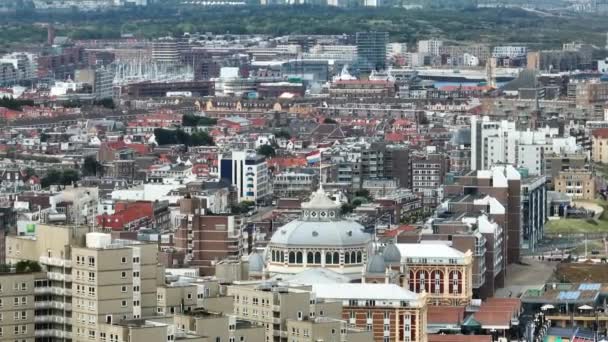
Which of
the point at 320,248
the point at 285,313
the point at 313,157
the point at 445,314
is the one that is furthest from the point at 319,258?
the point at 313,157

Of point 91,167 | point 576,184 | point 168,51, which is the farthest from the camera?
point 168,51

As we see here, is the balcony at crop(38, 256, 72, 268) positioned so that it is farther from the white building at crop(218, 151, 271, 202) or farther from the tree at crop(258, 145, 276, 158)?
the tree at crop(258, 145, 276, 158)

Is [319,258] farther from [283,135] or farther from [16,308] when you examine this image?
[283,135]

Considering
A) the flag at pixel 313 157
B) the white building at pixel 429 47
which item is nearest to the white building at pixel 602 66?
the white building at pixel 429 47

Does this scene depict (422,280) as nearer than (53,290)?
No

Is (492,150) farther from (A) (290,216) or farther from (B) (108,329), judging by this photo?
(B) (108,329)

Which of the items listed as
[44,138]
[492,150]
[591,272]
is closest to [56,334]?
[591,272]

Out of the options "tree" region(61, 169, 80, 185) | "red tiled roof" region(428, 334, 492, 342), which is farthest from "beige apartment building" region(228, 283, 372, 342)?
"tree" region(61, 169, 80, 185)
